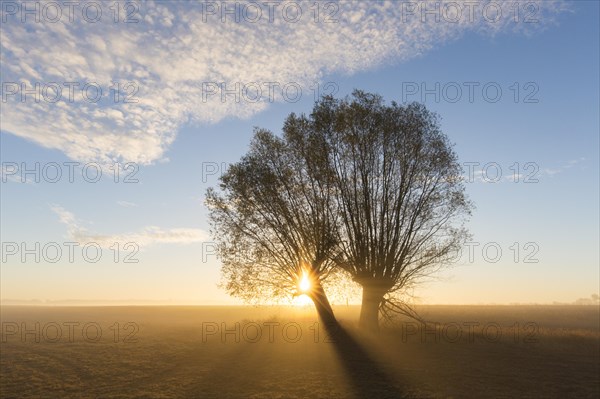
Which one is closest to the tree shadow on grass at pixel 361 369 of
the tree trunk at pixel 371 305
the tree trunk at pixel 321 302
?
the tree trunk at pixel 321 302

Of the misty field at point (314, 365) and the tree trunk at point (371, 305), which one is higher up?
the tree trunk at point (371, 305)

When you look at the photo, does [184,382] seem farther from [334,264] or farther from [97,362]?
[334,264]

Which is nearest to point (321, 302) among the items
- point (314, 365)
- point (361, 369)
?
point (314, 365)

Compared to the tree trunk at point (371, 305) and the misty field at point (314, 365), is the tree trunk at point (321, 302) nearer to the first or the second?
the misty field at point (314, 365)

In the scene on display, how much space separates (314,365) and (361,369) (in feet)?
11.4

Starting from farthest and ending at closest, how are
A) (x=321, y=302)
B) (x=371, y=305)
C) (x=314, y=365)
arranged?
(x=321, y=302) → (x=371, y=305) → (x=314, y=365)

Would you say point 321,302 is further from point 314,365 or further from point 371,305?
point 314,365

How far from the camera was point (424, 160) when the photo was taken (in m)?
39.7

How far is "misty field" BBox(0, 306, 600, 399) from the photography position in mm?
23000

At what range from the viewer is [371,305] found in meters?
39.3

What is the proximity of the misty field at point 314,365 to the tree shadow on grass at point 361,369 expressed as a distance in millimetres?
63

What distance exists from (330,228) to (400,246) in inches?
274

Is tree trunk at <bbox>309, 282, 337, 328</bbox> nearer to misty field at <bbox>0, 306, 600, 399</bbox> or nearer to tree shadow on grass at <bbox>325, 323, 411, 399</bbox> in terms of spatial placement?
tree shadow on grass at <bbox>325, 323, 411, 399</bbox>

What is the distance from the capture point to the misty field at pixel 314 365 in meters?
23.0
